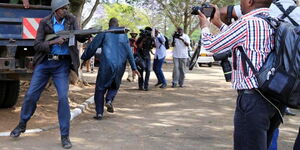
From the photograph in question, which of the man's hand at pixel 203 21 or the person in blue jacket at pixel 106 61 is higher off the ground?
the man's hand at pixel 203 21

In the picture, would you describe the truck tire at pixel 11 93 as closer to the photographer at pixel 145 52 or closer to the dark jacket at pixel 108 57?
the dark jacket at pixel 108 57

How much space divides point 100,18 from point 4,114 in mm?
55474

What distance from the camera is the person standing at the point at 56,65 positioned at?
5.43 metres

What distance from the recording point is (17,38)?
6.06 m

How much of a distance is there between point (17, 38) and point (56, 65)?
0.98 meters

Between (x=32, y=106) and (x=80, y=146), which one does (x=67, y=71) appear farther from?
(x=80, y=146)

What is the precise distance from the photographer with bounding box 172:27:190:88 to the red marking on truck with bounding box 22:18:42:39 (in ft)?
24.6

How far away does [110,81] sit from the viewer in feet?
24.7

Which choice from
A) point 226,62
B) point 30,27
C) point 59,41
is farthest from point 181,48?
point 226,62

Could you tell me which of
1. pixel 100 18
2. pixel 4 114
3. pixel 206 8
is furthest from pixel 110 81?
pixel 100 18

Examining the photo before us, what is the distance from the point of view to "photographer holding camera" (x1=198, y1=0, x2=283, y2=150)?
296 cm

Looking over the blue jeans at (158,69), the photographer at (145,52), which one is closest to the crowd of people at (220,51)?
the photographer at (145,52)

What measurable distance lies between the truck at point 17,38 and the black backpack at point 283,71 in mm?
3787

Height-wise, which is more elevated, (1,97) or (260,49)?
(260,49)
